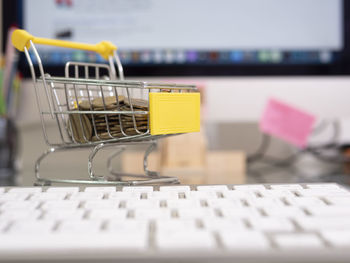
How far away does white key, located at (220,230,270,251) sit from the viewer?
0.25m

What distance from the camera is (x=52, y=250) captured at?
0.83 feet

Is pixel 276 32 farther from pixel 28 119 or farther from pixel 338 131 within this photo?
pixel 28 119

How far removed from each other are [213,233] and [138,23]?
84 cm

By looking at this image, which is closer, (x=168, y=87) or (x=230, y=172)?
(x=168, y=87)

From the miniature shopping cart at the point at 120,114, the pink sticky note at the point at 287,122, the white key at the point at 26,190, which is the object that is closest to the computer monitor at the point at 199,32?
the pink sticky note at the point at 287,122

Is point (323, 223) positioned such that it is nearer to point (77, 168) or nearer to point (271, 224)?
point (271, 224)

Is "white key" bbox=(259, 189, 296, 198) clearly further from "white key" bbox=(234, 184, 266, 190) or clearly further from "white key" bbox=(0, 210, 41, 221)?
"white key" bbox=(0, 210, 41, 221)

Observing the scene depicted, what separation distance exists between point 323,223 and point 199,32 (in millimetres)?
817

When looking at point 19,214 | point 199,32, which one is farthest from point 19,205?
point 199,32

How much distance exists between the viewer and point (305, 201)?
369 mm

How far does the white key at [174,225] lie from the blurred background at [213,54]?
0.72 metres

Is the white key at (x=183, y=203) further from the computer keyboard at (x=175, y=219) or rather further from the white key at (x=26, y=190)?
the white key at (x=26, y=190)

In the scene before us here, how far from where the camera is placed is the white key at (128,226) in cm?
A: 28

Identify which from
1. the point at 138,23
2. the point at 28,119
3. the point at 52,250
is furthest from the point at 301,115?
the point at 52,250
